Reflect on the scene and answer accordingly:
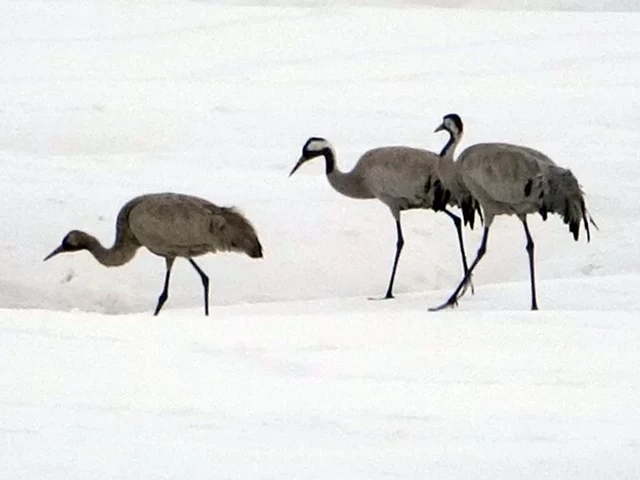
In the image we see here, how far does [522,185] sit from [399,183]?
166 cm

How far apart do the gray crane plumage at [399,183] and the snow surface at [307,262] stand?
405mm

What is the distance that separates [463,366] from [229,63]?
9554 mm

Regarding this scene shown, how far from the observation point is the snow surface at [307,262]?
19.6ft

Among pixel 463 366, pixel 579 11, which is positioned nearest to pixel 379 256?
pixel 463 366

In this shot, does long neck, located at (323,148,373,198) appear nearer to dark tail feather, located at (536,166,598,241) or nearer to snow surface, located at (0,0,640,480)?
snow surface, located at (0,0,640,480)

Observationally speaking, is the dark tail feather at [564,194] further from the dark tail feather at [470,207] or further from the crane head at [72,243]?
the crane head at [72,243]

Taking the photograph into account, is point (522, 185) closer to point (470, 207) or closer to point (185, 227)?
point (470, 207)

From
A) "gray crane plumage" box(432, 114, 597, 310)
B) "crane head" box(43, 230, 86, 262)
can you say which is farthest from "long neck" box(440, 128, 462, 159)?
"crane head" box(43, 230, 86, 262)

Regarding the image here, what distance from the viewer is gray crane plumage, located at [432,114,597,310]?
9211 millimetres

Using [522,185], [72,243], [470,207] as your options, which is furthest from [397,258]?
[72,243]

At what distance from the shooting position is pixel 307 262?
37.1 feet

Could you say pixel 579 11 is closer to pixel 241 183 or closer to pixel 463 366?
pixel 241 183

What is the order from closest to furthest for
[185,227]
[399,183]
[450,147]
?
[185,227] → [450,147] → [399,183]

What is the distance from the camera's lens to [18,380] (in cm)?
655
